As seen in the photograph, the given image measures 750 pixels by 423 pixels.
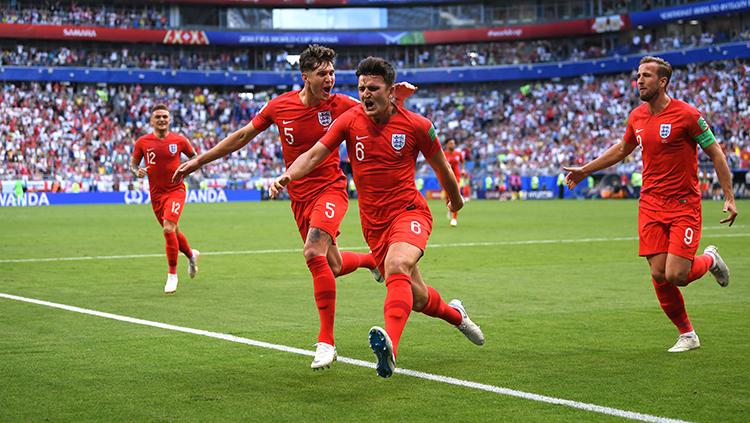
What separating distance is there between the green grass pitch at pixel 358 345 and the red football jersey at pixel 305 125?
1.48m

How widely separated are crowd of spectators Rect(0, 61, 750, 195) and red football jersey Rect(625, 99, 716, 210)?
45540 millimetres

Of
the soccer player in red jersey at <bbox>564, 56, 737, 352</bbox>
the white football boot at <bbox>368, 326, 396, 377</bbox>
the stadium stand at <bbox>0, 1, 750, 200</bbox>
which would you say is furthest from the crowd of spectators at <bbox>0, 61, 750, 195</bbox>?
the white football boot at <bbox>368, 326, 396, 377</bbox>

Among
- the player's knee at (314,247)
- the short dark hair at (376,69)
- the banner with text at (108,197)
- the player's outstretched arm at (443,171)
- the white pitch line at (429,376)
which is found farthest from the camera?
the banner with text at (108,197)

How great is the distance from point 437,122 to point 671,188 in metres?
65.6

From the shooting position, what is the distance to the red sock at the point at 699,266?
896 cm

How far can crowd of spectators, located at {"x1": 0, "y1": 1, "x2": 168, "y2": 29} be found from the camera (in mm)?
70312

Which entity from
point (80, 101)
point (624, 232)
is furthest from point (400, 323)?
point (80, 101)

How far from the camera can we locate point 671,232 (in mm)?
8805

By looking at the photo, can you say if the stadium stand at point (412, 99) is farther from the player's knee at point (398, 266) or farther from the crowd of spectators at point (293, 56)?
the player's knee at point (398, 266)

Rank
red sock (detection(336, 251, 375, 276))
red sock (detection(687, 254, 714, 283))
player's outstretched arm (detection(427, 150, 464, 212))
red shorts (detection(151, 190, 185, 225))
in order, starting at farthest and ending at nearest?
red shorts (detection(151, 190, 185, 225)) < red sock (detection(336, 251, 375, 276)) < red sock (detection(687, 254, 714, 283)) < player's outstretched arm (detection(427, 150, 464, 212))

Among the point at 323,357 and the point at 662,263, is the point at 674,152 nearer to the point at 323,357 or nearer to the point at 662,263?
the point at 662,263

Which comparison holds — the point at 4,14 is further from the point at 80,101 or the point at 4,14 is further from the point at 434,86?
the point at 434,86

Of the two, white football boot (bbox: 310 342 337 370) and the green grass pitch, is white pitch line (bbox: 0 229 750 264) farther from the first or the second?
white football boot (bbox: 310 342 337 370)

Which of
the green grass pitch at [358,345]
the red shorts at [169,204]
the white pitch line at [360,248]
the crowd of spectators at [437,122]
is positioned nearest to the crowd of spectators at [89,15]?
the crowd of spectators at [437,122]
